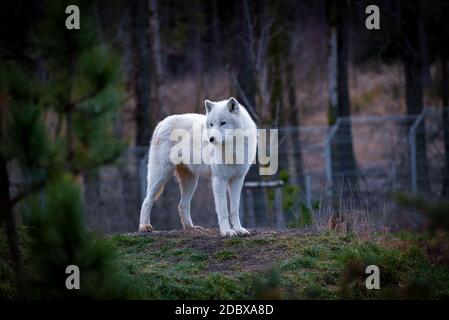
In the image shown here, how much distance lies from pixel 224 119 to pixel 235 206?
36.9 inches

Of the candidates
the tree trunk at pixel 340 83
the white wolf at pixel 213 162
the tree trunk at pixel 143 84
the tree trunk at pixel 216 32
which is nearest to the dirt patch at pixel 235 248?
the white wolf at pixel 213 162

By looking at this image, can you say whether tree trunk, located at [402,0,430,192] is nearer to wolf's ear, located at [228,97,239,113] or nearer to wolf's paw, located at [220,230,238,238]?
wolf's ear, located at [228,97,239,113]

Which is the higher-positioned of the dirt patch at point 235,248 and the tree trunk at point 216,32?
the tree trunk at point 216,32

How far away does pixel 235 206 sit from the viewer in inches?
294

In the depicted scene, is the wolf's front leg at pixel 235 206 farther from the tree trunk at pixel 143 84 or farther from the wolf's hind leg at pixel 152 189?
the tree trunk at pixel 143 84

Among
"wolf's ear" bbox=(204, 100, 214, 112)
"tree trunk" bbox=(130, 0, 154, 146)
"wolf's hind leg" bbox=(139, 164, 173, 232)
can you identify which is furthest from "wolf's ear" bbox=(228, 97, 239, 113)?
"tree trunk" bbox=(130, 0, 154, 146)

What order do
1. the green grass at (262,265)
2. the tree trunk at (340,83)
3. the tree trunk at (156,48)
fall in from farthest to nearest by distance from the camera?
the tree trunk at (156,48), the tree trunk at (340,83), the green grass at (262,265)

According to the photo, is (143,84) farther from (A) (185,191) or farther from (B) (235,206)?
(B) (235,206)

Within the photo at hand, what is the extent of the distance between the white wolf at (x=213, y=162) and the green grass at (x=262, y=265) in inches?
19.0

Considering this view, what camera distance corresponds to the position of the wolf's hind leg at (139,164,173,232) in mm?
8227

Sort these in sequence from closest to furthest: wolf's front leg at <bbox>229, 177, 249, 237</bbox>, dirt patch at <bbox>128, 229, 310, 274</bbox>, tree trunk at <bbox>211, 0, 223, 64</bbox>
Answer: dirt patch at <bbox>128, 229, 310, 274</bbox>
wolf's front leg at <bbox>229, 177, 249, 237</bbox>
tree trunk at <bbox>211, 0, 223, 64</bbox>

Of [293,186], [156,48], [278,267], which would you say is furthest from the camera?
[156,48]

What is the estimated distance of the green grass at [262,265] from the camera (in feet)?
19.3

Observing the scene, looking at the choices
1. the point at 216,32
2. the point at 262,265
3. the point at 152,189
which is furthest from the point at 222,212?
the point at 216,32
